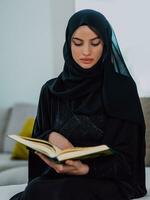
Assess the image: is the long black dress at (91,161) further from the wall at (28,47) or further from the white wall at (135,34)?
the wall at (28,47)

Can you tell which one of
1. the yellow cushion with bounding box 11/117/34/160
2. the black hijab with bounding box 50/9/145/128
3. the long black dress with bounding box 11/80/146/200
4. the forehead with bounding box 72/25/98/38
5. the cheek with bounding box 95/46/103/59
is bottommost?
the yellow cushion with bounding box 11/117/34/160

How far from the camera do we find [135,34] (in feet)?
8.77

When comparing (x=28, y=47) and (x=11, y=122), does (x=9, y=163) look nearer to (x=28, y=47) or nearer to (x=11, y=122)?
(x=11, y=122)

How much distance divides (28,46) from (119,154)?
200 cm

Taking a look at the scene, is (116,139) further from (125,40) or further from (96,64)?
(125,40)

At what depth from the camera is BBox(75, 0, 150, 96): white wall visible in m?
2.63

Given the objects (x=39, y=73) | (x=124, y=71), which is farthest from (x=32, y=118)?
(x=124, y=71)

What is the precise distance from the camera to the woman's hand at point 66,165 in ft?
4.51

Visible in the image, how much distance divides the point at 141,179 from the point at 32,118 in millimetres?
1577

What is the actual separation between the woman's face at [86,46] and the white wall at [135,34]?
3.71ft

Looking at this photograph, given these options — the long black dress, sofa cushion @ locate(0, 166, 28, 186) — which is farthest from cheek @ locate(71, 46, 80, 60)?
sofa cushion @ locate(0, 166, 28, 186)

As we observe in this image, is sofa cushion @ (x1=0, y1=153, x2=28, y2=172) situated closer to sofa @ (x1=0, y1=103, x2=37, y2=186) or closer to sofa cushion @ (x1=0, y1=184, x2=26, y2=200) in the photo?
sofa @ (x1=0, y1=103, x2=37, y2=186)

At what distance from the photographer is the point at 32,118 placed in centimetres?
307

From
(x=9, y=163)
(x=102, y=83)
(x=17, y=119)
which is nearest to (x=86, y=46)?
(x=102, y=83)
